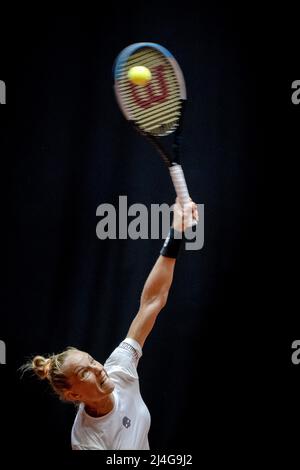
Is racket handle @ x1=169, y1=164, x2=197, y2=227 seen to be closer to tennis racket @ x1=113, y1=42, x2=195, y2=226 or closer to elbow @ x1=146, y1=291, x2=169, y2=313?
tennis racket @ x1=113, y1=42, x2=195, y2=226

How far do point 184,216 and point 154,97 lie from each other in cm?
36

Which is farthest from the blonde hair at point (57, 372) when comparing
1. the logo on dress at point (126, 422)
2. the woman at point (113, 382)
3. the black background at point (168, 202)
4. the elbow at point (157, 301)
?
the black background at point (168, 202)

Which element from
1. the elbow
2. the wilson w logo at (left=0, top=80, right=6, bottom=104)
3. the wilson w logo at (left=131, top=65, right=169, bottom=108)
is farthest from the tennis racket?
the wilson w logo at (left=0, top=80, right=6, bottom=104)

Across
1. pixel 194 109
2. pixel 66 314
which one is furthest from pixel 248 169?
pixel 66 314

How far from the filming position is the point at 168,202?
2.44 metres

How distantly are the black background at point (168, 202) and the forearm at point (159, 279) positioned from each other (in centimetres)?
52

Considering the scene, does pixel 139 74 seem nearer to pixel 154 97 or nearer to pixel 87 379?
pixel 154 97

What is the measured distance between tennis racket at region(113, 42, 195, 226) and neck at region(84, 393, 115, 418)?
1.87 feet

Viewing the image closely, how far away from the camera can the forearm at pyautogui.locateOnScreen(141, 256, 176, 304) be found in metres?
1.86

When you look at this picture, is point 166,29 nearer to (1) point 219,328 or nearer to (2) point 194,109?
(2) point 194,109

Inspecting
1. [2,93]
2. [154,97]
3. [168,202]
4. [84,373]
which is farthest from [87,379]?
[2,93]

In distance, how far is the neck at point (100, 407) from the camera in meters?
1.70

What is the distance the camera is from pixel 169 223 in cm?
245

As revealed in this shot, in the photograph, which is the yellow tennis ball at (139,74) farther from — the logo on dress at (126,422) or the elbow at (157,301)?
the logo on dress at (126,422)
